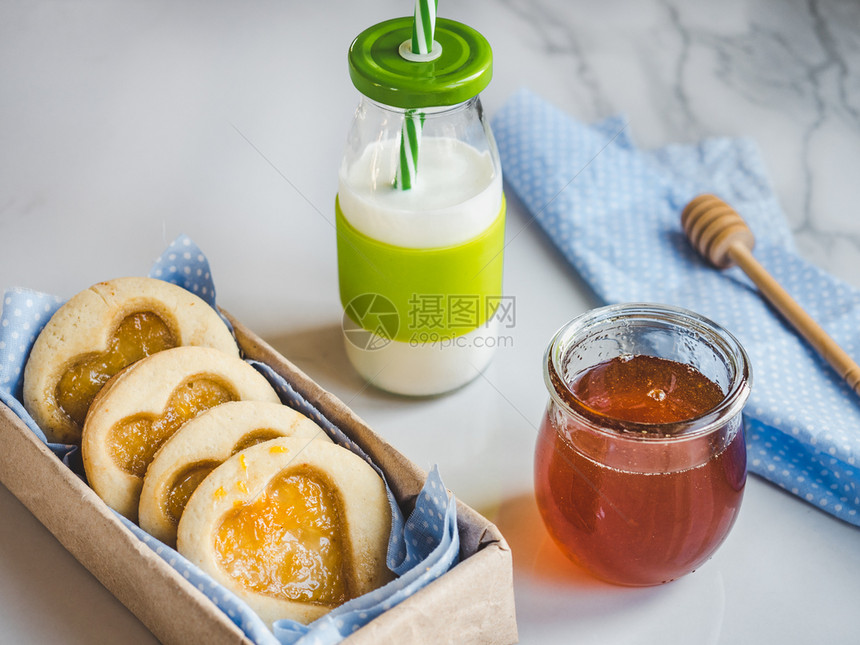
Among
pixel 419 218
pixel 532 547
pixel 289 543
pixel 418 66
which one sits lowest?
pixel 532 547

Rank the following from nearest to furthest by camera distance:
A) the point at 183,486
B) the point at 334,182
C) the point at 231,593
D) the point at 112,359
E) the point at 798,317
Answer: the point at 231,593, the point at 183,486, the point at 112,359, the point at 798,317, the point at 334,182

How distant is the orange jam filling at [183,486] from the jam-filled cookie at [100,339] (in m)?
0.14

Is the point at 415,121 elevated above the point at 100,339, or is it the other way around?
the point at 415,121

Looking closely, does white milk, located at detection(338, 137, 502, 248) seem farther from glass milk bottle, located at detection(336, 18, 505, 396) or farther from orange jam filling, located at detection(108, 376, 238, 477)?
orange jam filling, located at detection(108, 376, 238, 477)

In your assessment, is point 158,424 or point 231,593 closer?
point 231,593

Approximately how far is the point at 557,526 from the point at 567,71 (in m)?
0.91

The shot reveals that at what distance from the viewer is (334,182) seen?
1329 mm

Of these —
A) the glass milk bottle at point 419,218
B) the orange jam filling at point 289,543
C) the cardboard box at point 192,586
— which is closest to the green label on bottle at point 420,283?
the glass milk bottle at point 419,218

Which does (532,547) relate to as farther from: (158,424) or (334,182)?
(334,182)

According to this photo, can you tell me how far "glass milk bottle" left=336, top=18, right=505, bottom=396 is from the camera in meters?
0.93

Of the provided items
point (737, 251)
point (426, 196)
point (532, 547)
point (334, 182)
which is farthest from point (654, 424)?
point (334, 182)

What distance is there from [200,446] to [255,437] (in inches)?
1.9

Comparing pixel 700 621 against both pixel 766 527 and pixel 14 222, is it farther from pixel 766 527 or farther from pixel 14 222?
pixel 14 222

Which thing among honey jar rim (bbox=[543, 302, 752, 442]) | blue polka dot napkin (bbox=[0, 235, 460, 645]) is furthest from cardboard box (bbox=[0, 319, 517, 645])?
honey jar rim (bbox=[543, 302, 752, 442])
